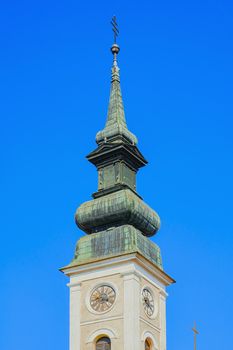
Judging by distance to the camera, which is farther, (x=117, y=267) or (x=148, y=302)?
(x=148, y=302)

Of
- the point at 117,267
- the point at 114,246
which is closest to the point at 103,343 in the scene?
the point at 117,267

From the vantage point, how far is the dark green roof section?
159 feet

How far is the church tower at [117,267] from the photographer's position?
46.9m

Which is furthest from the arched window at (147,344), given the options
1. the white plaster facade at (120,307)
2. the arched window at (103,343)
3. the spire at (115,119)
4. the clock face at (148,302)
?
the spire at (115,119)

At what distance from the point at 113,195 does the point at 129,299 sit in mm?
5528

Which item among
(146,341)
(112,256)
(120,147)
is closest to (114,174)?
(120,147)

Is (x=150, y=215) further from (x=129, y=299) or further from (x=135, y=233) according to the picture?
(x=129, y=299)

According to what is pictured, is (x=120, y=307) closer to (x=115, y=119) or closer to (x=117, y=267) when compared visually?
(x=117, y=267)

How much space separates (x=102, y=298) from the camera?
4762 cm

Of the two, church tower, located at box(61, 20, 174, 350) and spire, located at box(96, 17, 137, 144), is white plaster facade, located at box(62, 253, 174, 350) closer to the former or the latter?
church tower, located at box(61, 20, 174, 350)

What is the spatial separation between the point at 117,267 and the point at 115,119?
8.88 metres

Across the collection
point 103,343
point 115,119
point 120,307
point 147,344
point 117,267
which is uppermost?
point 115,119

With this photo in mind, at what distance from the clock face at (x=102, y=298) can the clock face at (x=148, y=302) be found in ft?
4.74

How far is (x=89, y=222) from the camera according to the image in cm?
5000
